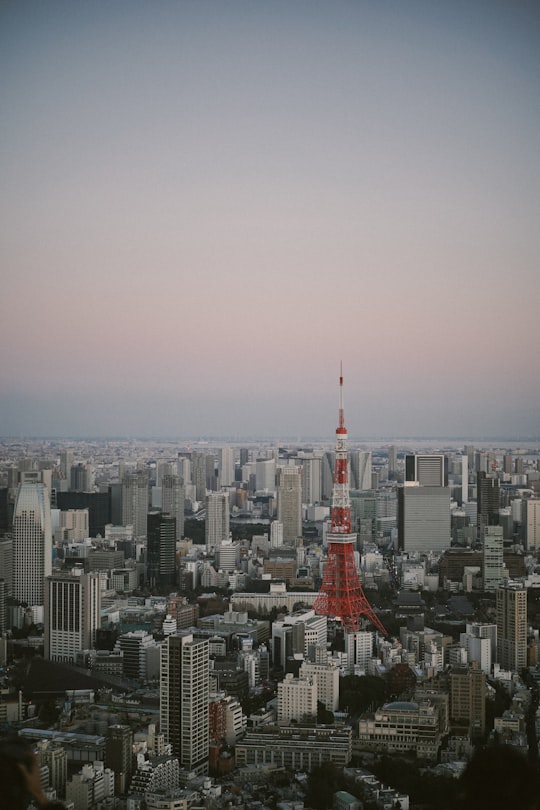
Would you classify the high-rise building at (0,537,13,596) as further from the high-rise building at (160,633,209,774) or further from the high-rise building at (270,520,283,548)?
the high-rise building at (270,520,283,548)

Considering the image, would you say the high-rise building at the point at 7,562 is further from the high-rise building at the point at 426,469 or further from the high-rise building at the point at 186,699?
the high-rise building at the point at 426,469

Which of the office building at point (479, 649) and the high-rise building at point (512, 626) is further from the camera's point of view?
the high-rise building at point (512, 626)

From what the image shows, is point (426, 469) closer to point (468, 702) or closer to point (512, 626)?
point (512, 626)

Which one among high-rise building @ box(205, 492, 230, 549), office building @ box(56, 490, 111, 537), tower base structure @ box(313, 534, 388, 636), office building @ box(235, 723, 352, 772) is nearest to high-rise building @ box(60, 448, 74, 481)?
office building @ box(56, 490, 111, 537)

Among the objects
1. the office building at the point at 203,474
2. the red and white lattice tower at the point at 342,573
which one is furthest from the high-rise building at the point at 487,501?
the office building at the point at 203,474

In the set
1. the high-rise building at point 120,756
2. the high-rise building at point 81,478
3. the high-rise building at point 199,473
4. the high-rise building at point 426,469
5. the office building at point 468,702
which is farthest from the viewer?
the high-rise building at point 199,473

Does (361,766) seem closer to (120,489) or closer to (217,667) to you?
(217,667)

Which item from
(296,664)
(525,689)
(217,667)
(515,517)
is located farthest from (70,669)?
(515,517)

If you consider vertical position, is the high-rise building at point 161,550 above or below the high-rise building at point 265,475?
Answer: below
